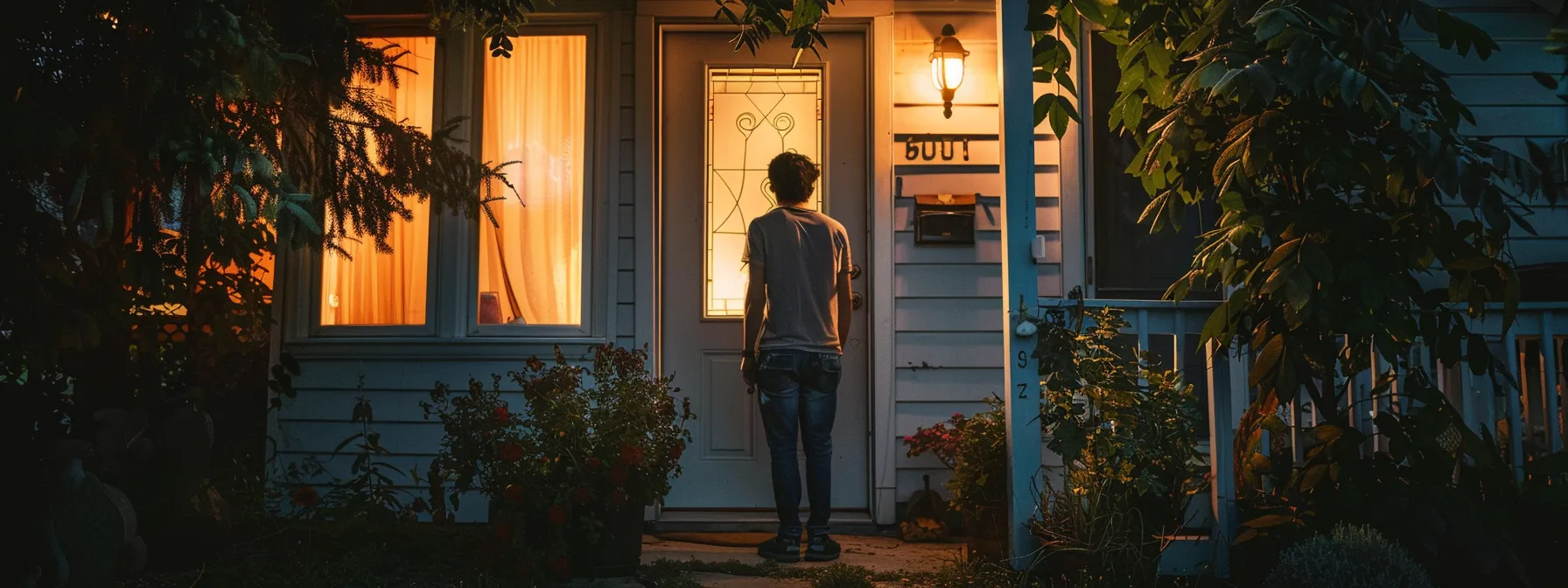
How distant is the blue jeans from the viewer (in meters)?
4.13

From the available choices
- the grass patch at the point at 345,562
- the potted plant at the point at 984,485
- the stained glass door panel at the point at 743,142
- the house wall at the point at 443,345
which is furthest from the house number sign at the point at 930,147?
the grass patch at the point at 345,562

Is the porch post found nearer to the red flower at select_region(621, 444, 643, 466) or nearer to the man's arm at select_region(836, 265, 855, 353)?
the man's arm at select_region(836, 265, 855, 353)

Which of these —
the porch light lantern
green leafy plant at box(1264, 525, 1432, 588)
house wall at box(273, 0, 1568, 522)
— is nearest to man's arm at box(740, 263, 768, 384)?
house wall at box(273, 0, 1568, 522)

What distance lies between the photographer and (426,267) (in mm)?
5109

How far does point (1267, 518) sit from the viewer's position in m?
3.18

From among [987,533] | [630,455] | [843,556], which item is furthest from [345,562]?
[987,533]

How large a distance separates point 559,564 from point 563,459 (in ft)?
1.20

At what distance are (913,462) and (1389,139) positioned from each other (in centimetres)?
247

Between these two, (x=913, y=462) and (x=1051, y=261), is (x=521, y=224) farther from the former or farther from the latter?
(x=1051, y=261)

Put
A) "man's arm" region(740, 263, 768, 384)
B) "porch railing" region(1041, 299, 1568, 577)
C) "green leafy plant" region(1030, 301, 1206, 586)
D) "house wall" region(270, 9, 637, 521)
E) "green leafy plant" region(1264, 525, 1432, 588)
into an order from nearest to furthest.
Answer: "green leafy plant" region(1264, 525, 1432, 588), "green leafy plant" region(1030, 301, 1206, 586), "porch railing" region(1041, 299, 1568, 577), "man's arm" region(740, 263, 768, 384), "house wall" region(270, 9, 637, 521)

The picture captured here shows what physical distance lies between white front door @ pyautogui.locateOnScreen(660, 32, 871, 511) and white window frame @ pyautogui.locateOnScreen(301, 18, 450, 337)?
1.06m

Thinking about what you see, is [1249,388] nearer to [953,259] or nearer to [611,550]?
[953,259]

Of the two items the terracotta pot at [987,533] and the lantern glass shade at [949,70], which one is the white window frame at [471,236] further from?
the terracotta pot at [987,533]

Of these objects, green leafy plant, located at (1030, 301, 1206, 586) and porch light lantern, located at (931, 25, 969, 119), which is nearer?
green leafy plant, located at (1030, 301, 1206, 586)
